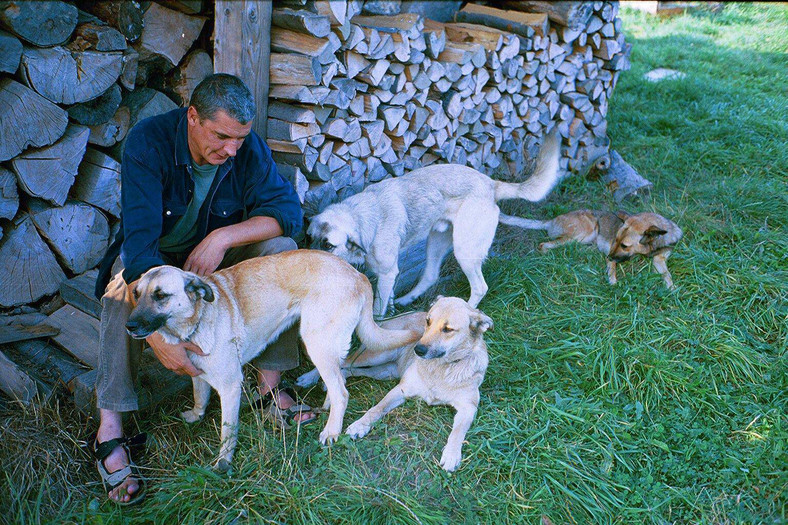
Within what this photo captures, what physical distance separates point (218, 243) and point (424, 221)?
200cm

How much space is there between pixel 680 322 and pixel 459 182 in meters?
2.02

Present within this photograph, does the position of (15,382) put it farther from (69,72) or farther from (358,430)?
(358,430)

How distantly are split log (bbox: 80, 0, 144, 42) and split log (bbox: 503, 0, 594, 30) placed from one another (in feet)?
14.9

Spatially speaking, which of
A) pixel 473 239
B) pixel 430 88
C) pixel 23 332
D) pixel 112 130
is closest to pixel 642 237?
pixel 473 239

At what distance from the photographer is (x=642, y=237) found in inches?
203

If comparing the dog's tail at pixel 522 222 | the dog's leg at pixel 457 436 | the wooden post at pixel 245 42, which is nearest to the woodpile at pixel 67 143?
the wooden post at pixel 245 42

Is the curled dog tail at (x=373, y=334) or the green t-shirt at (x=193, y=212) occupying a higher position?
the green t-shirt at (x=193, y=212)

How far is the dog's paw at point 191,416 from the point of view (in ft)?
11.0

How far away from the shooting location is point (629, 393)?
3715 mm

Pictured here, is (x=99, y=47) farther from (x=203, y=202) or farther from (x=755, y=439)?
(x=755, y=439)

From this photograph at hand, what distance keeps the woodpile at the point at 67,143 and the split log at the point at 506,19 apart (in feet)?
10.9

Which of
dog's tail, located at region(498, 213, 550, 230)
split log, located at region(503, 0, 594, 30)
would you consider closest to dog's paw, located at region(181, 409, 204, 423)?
dog's tail, located at region(498, 213, 550, 230)

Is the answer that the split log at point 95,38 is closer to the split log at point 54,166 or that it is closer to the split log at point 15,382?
the split log at point 54,166

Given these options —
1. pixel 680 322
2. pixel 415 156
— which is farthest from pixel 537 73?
pixel 680 322
